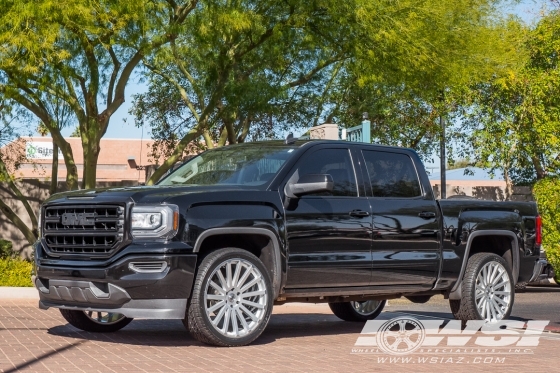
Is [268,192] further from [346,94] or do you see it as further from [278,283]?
[346,94]

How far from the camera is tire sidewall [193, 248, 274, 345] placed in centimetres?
860

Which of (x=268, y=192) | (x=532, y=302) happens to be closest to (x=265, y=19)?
(x=532, y=302)

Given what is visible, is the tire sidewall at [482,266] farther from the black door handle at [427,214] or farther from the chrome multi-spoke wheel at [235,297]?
→ the chrome multi-spoke wheel at [235,297]

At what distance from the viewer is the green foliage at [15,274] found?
16.0m

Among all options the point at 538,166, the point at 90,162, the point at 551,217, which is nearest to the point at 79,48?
the point at 90,162

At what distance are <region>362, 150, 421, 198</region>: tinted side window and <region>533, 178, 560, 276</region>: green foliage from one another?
38.5 ft

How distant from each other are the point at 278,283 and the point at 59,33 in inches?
328

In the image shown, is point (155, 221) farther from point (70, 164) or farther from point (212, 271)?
point (70, 164)

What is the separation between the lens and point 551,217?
21.9 meters

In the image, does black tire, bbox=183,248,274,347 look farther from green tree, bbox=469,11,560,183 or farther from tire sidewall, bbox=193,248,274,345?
green tree, bbox=469,11,560,183

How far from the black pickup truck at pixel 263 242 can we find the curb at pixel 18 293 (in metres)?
4.75

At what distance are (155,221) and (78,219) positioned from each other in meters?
0.93

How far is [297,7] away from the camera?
59.2 ft

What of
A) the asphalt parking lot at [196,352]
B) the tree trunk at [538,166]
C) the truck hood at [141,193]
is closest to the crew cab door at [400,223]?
the asphalt parking lot at [196,352]
